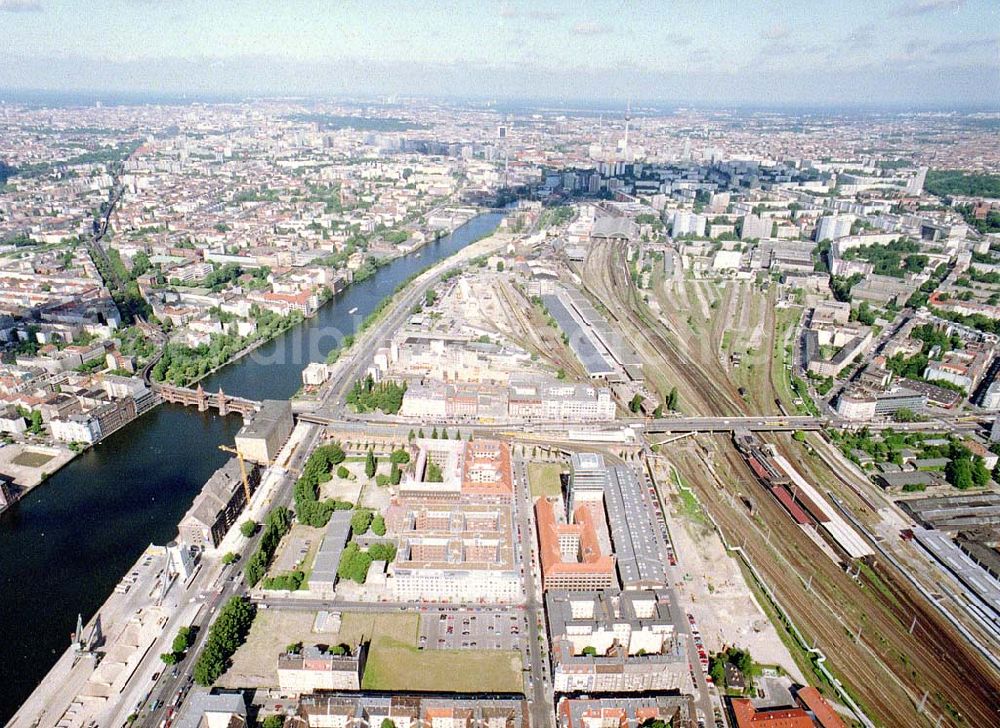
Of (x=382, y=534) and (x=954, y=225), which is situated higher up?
(x=954, y=225)

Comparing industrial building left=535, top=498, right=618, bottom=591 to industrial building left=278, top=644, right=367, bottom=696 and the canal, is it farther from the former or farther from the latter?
the canal

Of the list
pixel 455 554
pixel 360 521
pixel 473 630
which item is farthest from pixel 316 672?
pixel 360 521

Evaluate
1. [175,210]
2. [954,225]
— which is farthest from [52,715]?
[954,225]

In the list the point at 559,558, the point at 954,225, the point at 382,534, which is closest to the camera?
the point at 559,558

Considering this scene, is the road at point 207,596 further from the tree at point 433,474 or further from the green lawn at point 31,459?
the green lawn at point 31,459

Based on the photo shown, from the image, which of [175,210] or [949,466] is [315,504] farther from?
[175,210]

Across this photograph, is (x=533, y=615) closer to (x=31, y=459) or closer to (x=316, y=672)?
(x=316, y=672)
